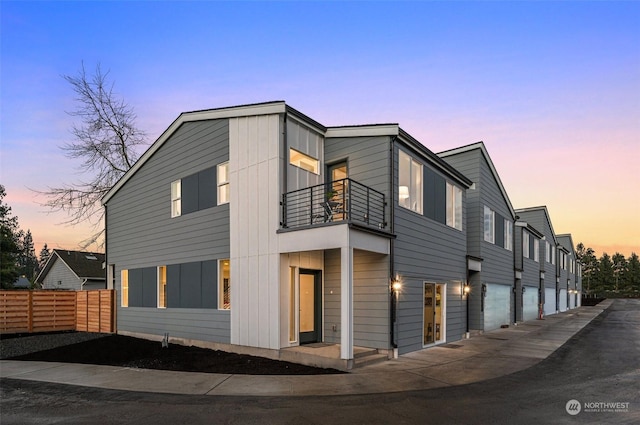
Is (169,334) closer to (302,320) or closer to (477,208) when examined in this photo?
(302,320)

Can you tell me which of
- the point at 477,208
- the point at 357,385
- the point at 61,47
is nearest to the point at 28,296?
the point at 61,47

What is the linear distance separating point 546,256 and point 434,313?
22691 mm

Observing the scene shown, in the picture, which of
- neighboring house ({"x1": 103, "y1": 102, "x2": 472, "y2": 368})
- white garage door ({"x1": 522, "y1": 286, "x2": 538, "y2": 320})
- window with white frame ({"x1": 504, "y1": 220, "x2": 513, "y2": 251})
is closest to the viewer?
neighboring house ({"x1": 103, "y1": 102, "x2": 472, "y2": 368})

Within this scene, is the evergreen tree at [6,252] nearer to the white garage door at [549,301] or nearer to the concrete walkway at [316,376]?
the concrete walkway at [316,376]

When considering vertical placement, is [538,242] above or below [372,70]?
below

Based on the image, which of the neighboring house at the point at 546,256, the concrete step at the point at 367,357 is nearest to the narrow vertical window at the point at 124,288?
the concrete step at the point at 367,357

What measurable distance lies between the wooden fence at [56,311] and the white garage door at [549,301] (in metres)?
30.0

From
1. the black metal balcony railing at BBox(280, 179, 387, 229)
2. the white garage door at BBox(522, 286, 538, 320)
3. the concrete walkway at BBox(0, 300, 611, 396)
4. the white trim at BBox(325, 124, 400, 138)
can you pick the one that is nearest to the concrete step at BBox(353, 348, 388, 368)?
the concrete walkway at BBox(0, 300, 611, 396)

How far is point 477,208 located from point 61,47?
18.5m

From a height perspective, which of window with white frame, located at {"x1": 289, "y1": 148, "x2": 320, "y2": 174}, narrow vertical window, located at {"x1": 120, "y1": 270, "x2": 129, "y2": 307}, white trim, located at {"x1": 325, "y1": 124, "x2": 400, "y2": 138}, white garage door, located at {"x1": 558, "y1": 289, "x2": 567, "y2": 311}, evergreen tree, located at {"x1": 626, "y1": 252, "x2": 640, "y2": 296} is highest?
white trim, located at {"x1": 325, "y1": 124, "x2": 400, "y2": 138}

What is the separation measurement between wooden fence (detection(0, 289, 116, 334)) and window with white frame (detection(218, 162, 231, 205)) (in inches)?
344

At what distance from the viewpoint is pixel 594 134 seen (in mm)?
19828

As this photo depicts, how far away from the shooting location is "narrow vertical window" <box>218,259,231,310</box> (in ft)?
40.0
